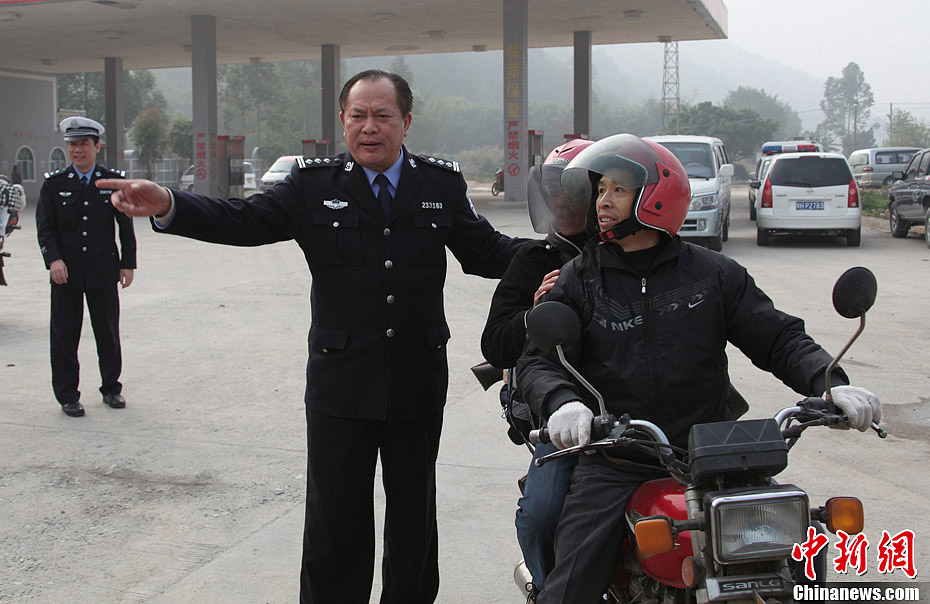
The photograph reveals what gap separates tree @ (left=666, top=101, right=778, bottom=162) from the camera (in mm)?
94500

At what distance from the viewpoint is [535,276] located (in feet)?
10.1

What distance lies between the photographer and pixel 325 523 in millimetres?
3092

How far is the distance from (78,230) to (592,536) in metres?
5.01

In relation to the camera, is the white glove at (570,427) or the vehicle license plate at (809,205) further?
the vehicle license plate at (809,205)

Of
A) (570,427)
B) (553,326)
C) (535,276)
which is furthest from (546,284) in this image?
(570,427)

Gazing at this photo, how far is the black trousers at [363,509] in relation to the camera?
3.10 metres

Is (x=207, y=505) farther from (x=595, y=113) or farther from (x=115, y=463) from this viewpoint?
(x=595, y=113)

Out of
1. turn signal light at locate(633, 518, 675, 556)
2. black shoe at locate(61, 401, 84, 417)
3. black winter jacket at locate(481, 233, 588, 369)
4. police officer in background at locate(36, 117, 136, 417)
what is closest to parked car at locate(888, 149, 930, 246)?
police officer in background at locate(36, 117, 136, 417)

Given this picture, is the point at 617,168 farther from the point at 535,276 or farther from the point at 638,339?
the point at 535,276

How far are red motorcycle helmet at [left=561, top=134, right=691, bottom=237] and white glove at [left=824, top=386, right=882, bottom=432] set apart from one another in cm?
64

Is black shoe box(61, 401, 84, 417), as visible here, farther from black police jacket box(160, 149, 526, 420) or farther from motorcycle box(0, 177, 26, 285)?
motorcycle box(0, 177, 26, 285)

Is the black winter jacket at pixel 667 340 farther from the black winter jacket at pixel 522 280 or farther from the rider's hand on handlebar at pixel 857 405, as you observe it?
the black winter jacket at pixel 522 280
